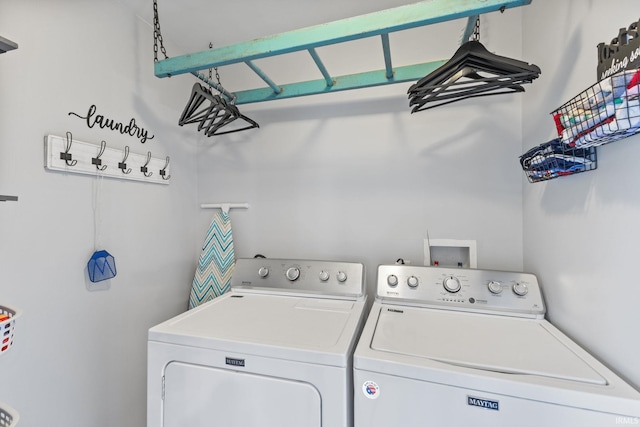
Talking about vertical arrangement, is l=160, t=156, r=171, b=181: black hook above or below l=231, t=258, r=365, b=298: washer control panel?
above

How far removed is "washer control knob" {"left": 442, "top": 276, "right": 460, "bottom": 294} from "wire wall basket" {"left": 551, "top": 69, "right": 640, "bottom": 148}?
75 cm

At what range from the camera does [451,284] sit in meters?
1.36

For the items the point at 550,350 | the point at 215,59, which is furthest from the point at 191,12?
the point at 550,350

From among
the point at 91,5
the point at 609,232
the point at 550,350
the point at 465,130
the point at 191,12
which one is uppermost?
the point at 191,12

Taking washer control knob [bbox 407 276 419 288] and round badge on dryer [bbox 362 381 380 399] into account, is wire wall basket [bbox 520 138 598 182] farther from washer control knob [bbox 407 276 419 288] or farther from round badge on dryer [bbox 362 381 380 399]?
round badge on dryer [bbox 362 381 380 399]

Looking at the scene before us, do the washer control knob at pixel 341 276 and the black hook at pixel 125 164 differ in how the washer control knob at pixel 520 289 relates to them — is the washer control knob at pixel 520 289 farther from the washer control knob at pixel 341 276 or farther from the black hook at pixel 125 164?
the black hook at pixel 125 164

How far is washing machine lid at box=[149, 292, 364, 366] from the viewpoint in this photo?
96 centimetres

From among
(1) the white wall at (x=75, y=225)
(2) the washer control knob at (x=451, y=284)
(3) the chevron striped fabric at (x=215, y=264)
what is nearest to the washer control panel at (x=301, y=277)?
(3) the chevron striped fabric at (x=215, y=264)

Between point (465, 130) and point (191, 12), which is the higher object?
point (191, 12)

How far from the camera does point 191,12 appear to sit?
1.68 metres

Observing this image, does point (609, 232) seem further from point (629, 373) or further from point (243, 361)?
point (243, 361)

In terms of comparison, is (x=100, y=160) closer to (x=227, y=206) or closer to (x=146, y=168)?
(x=146, y=168)

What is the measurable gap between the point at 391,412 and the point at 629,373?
660 millimetres

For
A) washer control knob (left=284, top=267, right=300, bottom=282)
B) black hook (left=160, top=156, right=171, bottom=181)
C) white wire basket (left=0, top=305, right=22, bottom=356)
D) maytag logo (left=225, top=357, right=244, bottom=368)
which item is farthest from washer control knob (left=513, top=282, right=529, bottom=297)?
black hook (left=160, top=156, right=171, bottom=181)
